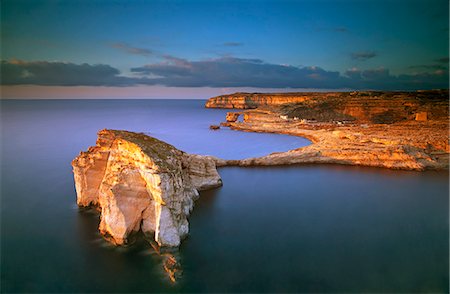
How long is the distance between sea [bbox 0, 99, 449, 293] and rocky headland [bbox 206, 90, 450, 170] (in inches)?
97.5

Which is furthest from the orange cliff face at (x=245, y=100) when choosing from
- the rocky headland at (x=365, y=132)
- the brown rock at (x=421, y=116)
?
the brown rock at (x=421, y=116)

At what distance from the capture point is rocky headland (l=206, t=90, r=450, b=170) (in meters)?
24.7

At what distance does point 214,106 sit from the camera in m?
153

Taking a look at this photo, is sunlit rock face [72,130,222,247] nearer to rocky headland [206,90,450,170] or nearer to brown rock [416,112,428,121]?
rocky headland [206,90,450,170]

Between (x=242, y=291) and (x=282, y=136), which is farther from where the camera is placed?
(x=282, y=136)

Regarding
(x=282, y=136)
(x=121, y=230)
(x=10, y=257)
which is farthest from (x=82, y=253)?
(x=282, y=136)

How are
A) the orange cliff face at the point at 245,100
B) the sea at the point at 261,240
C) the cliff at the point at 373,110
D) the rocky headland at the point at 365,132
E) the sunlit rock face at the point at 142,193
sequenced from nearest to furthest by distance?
the sea at the point at 261,240
the sunlit rock face at the point at 142,193
the rocky headland at the point at 365,132
the cliff at the point at 373,110
the orange cliff face at the point at 245,100

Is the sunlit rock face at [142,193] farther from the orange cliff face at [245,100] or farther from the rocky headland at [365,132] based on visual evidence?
the orange cliff face at [245,100]

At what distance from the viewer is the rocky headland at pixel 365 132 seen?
24.7 meters

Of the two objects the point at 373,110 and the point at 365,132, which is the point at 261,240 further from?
the point at 373,110

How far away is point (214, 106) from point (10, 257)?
143151mm

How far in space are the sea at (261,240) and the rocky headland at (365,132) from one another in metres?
2.48

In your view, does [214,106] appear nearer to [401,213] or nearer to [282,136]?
[282,136]

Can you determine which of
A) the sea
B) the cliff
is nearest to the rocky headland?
the cliff
